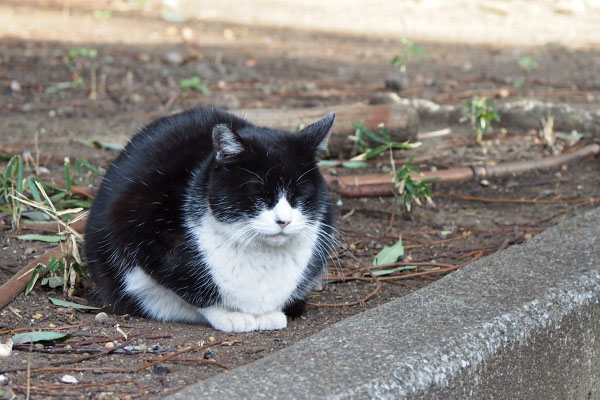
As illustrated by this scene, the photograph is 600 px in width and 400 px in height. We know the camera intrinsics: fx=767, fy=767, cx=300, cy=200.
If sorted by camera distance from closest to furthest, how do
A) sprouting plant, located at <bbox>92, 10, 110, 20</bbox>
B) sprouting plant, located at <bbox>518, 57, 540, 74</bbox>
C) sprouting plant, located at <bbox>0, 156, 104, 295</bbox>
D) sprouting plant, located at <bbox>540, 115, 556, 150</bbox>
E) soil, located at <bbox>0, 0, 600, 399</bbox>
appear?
soil, located at <bbox>0, 0, 600, 399</bbox>, sprouting plant, located at <bbox>0, 156, 104, 295</bbox>, sprouting plant, located at <bbox>540, 115, 556, 150</bbox>, sprouting plant, located at <bbox>518, 57, 540, 74</bbox>, sprouting plant, located at <bbox>92, 10, 110, 20</bbox>

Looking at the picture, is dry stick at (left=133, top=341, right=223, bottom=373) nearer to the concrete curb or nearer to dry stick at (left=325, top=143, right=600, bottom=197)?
the concrete curb

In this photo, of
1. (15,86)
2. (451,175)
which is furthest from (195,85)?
(451,175)

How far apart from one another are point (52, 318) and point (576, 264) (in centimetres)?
174

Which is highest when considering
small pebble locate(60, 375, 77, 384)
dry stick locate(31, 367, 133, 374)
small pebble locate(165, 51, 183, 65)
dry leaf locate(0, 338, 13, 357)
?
small pebble locate(165, 51, 183, 65)

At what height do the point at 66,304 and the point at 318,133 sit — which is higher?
the point at 318,133

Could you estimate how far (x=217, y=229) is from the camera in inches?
99.3

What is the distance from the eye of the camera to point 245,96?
5363 mm

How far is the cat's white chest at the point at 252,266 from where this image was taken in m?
2.53

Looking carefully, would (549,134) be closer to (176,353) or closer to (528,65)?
(528,65)

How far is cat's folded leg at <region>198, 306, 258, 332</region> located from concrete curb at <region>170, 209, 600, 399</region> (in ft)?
1.49

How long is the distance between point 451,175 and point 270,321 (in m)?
1.62

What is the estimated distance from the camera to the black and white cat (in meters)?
2.43

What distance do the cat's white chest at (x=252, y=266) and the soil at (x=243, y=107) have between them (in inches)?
5.4

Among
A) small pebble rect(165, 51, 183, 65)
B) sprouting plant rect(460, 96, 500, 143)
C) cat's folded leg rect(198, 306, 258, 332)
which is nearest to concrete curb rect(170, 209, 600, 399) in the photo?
cat's folded leg rect(198, 306, 258, 332)
